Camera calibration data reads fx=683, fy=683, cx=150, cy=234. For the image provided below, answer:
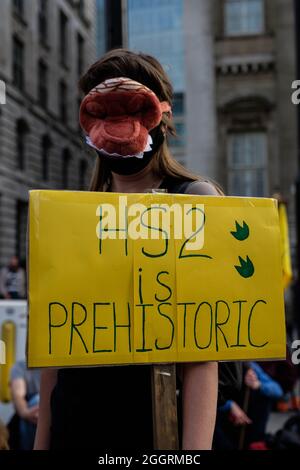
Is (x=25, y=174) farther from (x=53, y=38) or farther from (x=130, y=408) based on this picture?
(x=130, y=408)

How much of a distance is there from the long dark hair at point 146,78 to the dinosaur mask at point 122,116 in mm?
36

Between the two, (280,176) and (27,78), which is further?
(27,78)

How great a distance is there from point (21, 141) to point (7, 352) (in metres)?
22.1

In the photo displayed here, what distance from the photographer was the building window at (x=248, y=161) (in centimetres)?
1981

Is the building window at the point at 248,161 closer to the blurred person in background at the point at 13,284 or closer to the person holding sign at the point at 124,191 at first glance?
the blurred person in background at the point at 13,284

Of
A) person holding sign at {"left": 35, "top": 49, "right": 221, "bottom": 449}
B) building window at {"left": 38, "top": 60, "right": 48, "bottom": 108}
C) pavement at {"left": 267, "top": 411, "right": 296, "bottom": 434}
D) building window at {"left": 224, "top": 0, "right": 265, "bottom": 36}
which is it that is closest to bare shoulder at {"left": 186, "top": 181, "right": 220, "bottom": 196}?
person holding sign at {"left": 35, "top": 49, "right": 221, "bottom": 449}

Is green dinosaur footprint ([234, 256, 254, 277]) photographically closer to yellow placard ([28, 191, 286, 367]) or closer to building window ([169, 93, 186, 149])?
yellow placard ([28, 191, 286, 367])

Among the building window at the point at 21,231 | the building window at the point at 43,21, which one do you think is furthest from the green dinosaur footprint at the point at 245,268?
the building window at the point at 43,21

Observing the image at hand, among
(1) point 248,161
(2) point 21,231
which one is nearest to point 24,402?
(1) point 248,161

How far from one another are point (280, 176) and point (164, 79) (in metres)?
17.9

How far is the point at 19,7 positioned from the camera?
27.7 m

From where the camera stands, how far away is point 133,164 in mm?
1690
